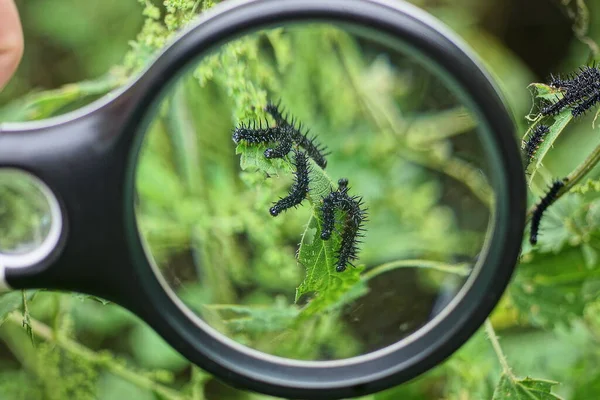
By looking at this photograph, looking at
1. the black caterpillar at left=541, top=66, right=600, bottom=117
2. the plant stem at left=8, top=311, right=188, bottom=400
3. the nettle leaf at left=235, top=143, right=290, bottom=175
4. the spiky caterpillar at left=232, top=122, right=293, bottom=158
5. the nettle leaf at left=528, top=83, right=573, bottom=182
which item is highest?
the black caterpillar at left=541, top=66, right=600, bottom=117

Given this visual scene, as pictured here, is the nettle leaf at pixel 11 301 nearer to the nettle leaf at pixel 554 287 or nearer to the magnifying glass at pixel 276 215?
the magnifying glass at pixel 276 215

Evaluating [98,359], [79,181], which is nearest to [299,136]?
[79,181]

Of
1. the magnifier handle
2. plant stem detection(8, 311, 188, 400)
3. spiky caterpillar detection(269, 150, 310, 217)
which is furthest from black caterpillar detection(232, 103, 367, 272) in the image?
plant stem detection(8, 311, 188, 400)

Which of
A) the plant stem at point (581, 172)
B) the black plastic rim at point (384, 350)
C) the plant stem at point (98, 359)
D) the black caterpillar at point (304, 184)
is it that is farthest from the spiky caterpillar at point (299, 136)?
the plant stem at point (98, 359)

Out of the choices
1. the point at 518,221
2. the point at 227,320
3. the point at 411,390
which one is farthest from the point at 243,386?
the point at 411,390

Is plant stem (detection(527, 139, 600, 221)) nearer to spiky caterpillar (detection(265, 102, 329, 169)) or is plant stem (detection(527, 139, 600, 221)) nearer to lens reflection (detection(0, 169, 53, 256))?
spiky caterpillar (detection(265, 102, 329, 169))

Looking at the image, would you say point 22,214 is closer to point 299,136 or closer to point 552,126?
point 299,136
